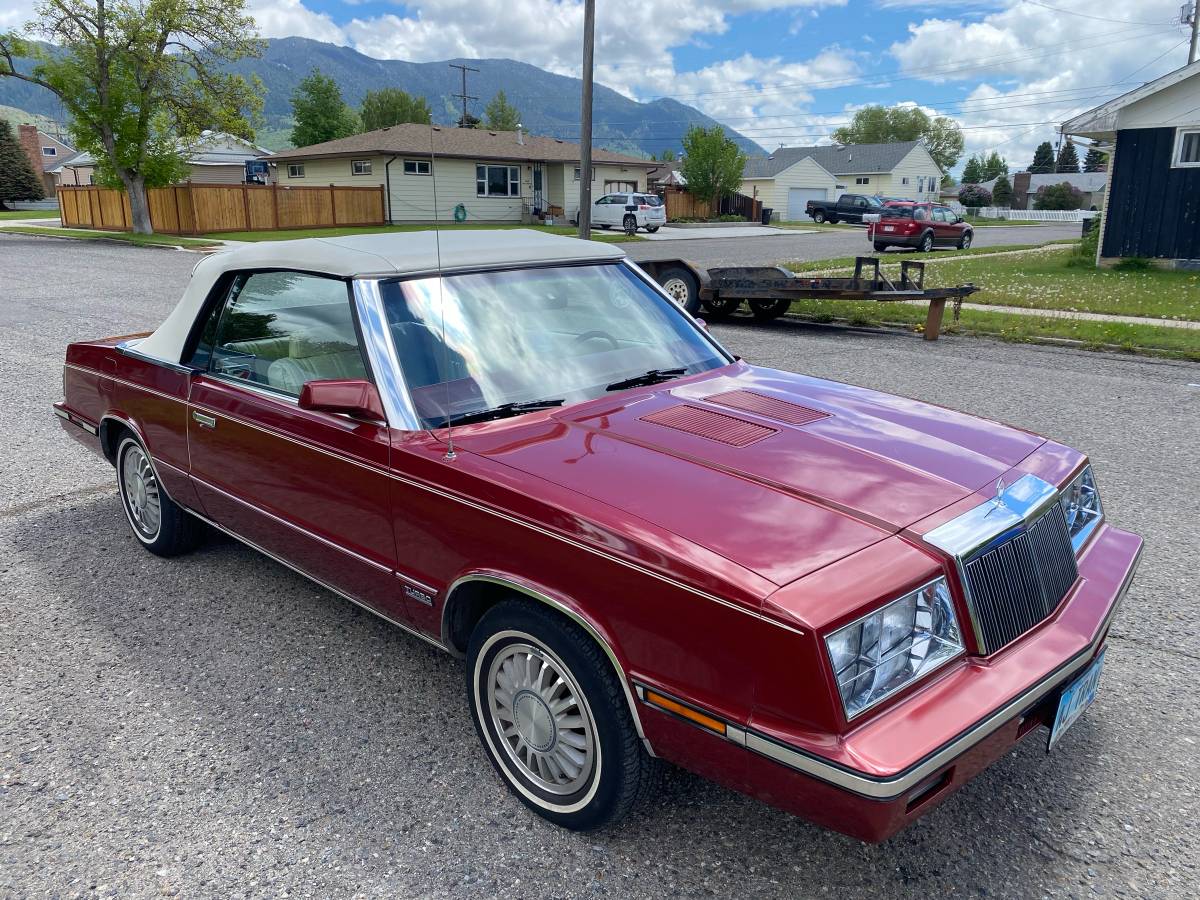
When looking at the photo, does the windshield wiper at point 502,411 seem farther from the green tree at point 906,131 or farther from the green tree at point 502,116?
the green tree at point 906,131

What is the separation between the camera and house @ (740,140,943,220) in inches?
2670

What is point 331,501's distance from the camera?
3369 mm

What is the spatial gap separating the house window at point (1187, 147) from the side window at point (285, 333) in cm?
1962

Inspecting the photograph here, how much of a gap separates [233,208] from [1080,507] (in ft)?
119

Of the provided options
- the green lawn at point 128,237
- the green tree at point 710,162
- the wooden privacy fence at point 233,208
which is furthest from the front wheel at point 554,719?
the green tree at point 710,162

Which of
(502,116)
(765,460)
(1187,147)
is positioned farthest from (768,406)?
(502,116)

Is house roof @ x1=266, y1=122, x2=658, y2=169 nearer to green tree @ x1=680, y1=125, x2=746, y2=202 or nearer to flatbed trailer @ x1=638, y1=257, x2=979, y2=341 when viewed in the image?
green tree @ x1=680, y1=125, x2=746, y2=202

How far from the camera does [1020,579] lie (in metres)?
2.56

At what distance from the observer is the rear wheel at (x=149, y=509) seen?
458 centimetres

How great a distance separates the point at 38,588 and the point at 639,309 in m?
3.16

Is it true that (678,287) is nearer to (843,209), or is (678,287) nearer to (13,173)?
(843,209)

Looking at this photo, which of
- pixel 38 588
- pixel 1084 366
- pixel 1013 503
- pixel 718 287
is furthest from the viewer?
pixel 718 287

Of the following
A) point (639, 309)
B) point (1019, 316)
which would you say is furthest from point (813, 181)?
point (639, 309)

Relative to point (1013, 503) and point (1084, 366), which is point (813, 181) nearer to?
point (1084, 366)
